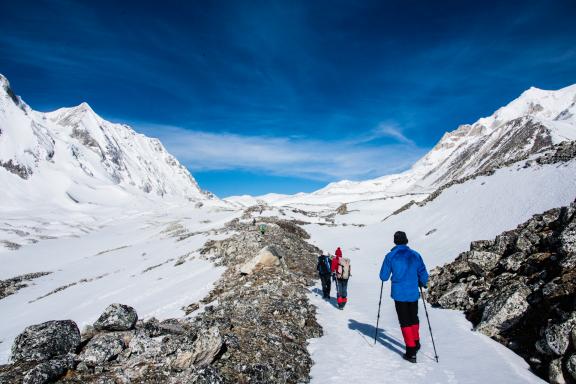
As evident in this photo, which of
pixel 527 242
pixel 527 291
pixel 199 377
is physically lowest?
pixel 199 377

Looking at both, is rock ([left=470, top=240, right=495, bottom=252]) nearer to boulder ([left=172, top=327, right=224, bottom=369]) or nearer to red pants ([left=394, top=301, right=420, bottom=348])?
red pants ([left=394, top=301, right=420, bottom=348])

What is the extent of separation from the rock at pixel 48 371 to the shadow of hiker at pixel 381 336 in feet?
26.2

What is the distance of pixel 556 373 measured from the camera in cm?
762

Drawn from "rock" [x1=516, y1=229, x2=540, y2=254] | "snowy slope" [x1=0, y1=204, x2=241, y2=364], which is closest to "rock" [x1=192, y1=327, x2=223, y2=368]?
"snowy slope" [x1=0, y1=204, x2=241, y2=364]

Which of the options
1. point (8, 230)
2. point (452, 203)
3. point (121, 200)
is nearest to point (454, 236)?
point (452, 203)

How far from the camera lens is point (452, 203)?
141 ft

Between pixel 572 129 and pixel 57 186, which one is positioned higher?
pixel 572 129

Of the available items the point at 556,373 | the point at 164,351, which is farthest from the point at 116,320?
the point at 556,373

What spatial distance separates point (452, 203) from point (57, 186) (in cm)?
19629

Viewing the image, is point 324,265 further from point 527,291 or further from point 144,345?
point 144,345

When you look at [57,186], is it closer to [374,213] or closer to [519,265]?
[374,213]

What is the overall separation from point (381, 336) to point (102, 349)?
26.7 ft

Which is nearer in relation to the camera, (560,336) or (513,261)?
(560,336)

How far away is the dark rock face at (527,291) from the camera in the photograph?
8.21 metres
